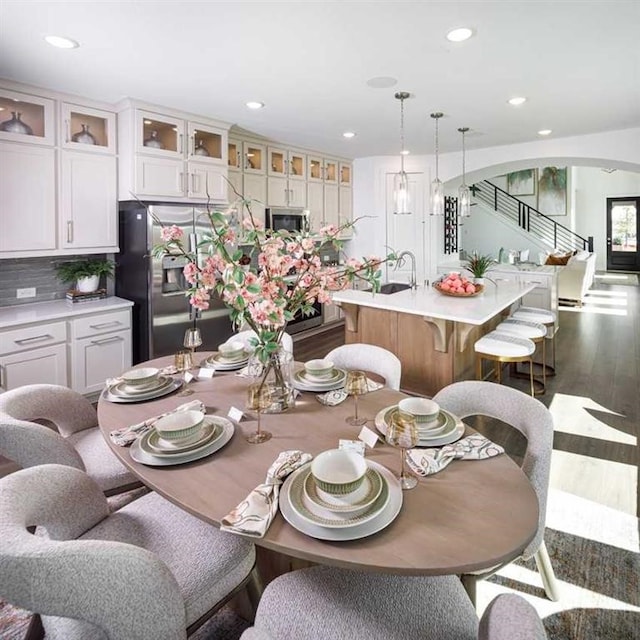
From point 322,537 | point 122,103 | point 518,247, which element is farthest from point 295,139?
point 518,247

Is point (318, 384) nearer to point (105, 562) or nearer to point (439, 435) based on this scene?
point (439, 435)

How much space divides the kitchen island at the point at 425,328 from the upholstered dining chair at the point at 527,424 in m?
1.31

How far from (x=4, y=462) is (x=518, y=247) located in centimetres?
1089

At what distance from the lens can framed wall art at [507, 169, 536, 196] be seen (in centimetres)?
1279

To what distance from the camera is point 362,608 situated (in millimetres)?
1141

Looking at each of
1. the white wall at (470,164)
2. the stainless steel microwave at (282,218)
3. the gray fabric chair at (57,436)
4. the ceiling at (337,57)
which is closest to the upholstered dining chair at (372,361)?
the gray fabric chair at (57,436)

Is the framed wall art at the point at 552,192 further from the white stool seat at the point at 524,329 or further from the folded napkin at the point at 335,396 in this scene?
the folded napkin at the point at 335,396

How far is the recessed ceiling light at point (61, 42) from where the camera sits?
8.45 feet

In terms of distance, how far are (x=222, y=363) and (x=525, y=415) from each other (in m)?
1.41

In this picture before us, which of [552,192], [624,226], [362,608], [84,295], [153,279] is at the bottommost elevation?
[362,608]

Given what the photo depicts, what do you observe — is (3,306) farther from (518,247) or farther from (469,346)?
(518,247)

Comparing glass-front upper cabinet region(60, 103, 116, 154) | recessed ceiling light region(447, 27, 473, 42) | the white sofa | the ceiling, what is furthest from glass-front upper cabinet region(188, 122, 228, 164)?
the white sofa

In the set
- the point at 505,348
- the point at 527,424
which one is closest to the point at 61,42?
the point at 527,424

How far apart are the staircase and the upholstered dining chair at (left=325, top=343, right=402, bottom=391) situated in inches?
394
